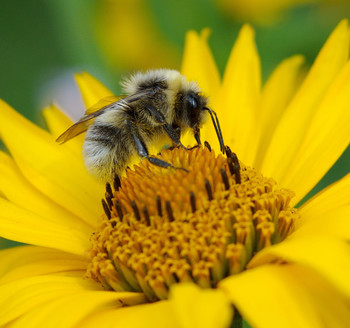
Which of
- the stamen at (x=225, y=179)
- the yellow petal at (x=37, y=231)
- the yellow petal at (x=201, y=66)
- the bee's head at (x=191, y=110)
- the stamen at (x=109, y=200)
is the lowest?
the yellow petal at (x=37, y=231)

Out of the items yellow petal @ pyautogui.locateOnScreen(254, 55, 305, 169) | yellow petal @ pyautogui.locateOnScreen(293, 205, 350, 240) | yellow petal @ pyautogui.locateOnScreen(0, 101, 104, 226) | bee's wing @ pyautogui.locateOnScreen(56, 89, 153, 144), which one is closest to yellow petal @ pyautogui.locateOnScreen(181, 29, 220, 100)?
yellow petal @ pyautogui.locateOnScreen(254, 55, 305, 169)

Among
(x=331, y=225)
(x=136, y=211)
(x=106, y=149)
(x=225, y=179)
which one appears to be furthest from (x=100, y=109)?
(x=331, y=225)

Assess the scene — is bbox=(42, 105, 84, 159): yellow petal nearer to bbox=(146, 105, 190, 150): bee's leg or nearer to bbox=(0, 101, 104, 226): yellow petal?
bbox=(0, 101, 104, 226): yellow petal

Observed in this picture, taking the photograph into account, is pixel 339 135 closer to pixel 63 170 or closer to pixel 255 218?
pixel 255 218

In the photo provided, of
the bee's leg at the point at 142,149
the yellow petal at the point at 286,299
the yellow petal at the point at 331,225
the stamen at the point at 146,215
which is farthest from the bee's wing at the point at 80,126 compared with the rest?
the yellow petal at the point at 286,299

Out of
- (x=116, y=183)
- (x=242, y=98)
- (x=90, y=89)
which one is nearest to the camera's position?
(x=116, y=183)

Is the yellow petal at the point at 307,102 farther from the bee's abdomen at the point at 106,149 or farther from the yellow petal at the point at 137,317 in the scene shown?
the yellow petal at the point at 137,317

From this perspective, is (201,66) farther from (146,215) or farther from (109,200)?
(146,215)
